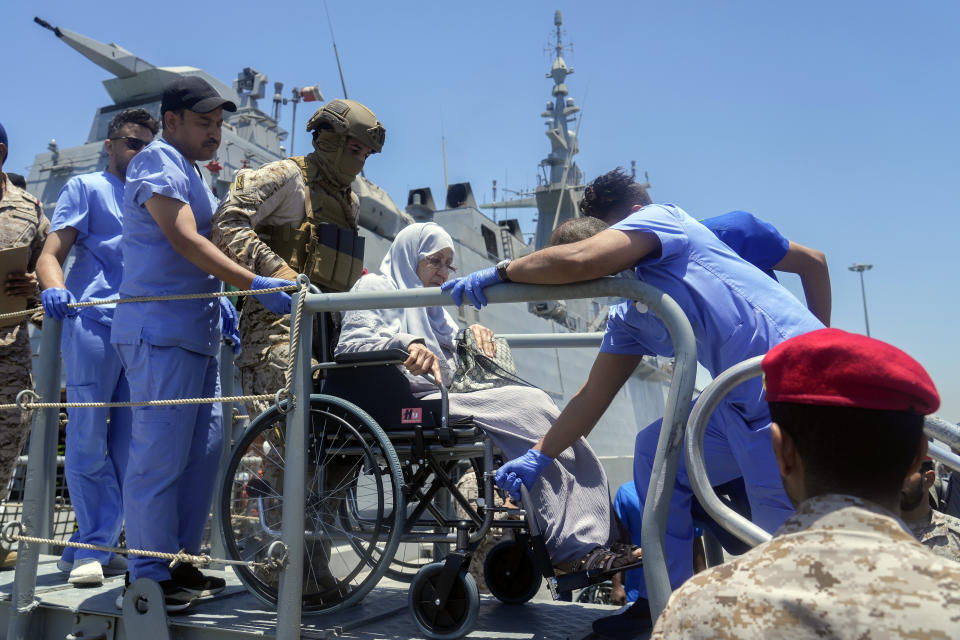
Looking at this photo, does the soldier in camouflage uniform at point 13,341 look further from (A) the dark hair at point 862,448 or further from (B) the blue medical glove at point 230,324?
(A) the dark hair at point 862,448

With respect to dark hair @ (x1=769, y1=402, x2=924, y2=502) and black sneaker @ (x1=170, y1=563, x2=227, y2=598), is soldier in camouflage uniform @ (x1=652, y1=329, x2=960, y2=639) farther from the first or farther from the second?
black sneaker @ (x1=170, y1=563, x2=227, y2=598)

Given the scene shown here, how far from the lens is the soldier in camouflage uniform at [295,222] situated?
2.85 m

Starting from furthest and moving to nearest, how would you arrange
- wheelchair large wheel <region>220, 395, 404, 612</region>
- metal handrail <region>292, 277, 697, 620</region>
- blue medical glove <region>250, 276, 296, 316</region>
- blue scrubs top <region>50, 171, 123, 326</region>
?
blue scrubs top <region>50, 171, 123, 326</region> < blue medical glove <region>250, 276, 296, 316</region> < wheelchair large wheel <region>220, 395, 404, 612</region> < metal handrail <region>292, 277, 697, 620</region>

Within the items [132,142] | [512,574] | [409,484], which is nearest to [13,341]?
[132,142]

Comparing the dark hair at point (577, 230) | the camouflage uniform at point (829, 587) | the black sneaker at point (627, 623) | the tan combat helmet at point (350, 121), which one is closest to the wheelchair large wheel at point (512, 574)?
the black sneaker at point (627, 623)

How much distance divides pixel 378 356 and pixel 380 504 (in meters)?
0.49

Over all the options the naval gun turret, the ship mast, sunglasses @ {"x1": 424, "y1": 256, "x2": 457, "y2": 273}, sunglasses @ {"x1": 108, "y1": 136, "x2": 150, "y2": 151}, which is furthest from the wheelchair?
Answer: the ship mast

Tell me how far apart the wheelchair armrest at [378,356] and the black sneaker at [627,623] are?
102cm

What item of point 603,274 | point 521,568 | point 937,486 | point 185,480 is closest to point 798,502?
point 603,274

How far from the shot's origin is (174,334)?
106 inches

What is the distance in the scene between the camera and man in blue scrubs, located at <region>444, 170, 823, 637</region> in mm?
1868

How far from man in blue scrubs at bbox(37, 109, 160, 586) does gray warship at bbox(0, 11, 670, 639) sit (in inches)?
10.9

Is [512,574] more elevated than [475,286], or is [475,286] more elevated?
[475,286]

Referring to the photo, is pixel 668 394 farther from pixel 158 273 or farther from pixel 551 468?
pixel 158 273
